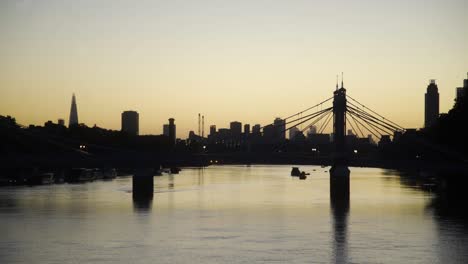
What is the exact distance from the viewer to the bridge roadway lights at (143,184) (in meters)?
92.2

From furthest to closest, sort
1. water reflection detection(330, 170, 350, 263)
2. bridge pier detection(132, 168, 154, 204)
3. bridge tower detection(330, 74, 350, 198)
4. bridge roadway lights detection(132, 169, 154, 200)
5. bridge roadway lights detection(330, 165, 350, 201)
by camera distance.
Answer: bridge tower detection(330, 74, 350, 198)
bridge roadway lights detection(330, 165, 350, 201)
bridge roadway lights detection(132, 169, 154, 200)
bridge pier detection(132, 168, 154, 204)
water reflection detection(330, 170, 350, 263)

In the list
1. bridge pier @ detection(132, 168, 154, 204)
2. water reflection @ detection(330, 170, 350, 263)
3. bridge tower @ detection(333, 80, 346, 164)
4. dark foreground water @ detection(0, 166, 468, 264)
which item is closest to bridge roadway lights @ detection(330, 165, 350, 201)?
water reflection @ detection(330, 170, 350, 263)

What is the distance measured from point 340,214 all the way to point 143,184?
2581cm

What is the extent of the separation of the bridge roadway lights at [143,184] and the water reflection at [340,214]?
18.6 meters

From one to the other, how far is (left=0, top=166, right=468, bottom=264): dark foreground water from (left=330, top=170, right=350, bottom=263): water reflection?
88 millimetres

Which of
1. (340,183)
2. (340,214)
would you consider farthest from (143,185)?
(340,214)

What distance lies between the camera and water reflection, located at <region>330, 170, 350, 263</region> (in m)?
54.0

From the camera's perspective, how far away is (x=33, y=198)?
88.2 metres

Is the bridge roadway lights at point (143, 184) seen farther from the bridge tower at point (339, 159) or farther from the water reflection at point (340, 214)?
the bridge tower at point (339, 159)

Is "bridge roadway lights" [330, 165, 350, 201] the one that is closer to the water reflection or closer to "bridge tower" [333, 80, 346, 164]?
the water reflection

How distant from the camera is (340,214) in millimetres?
75875

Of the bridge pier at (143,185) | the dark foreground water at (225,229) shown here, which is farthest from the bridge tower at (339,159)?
the bridge pier at (143,185)

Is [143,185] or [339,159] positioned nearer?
[143,185]

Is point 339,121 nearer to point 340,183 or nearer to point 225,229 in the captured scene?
point 340,183
